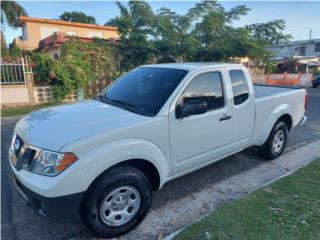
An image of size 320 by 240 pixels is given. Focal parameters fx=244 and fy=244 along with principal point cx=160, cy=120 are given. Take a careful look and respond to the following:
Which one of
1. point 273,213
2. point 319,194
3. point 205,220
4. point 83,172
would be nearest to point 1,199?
point 83,172

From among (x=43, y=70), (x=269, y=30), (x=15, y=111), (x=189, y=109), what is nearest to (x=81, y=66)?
(x=43, y=70)

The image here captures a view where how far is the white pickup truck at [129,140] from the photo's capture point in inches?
87.0

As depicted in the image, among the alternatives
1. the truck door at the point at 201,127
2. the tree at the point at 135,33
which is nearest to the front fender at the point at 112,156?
the truck door at the point at 201,127

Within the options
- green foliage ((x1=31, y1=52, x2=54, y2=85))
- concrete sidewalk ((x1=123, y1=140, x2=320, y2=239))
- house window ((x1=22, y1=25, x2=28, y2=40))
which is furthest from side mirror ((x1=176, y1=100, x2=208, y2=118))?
house window ((x1=22, y1=25, x2=28, y2=40))

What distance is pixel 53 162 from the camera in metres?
2.17

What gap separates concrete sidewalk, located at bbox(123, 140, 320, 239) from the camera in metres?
2.75

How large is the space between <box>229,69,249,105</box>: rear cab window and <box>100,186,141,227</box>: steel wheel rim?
2038mm

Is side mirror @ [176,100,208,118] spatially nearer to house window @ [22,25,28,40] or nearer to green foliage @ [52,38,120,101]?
green foliage @ [52,38,120,101]

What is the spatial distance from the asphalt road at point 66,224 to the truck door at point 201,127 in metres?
0.53

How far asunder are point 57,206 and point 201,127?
1.87 m

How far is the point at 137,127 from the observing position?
2557mm

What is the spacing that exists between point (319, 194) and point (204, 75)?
2.30 meters

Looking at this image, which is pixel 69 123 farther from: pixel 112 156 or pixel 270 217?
pixel 270 217

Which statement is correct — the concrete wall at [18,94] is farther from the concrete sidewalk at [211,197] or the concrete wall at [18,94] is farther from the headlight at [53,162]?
the headlight at [53,162]
